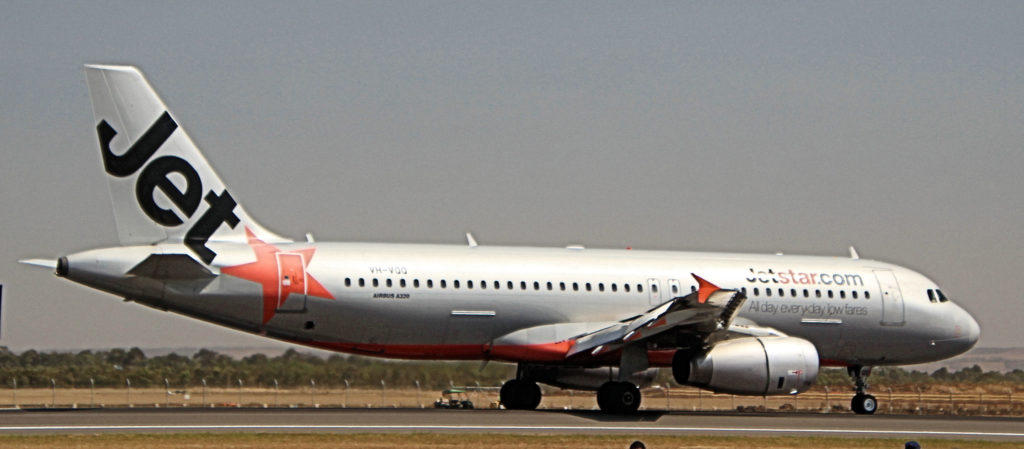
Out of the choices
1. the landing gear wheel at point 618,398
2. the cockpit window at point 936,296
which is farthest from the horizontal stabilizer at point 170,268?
the cockpit window at point 936,296

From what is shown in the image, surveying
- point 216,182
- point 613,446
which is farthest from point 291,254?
point 613,446

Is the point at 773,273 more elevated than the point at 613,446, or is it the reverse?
the point at 773,273

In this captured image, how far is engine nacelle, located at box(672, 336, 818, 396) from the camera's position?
27000mm

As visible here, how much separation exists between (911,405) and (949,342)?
10.7 meters

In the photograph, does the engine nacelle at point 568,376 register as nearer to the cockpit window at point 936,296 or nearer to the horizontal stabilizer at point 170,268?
the cockpit window at point 936,296

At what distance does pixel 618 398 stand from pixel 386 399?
37.8 ft

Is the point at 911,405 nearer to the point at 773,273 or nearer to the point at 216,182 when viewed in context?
the point at 773,273

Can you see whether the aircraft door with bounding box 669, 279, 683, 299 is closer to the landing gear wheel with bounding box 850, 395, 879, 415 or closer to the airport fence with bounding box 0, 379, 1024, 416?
the airport fence with bounding box 0, 379, 1024, 416

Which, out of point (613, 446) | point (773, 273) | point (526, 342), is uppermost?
point (773, 273)

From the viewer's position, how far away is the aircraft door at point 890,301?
32781 mm

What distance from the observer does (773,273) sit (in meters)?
32.1

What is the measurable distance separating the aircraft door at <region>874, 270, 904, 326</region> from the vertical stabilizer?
15.1 meters

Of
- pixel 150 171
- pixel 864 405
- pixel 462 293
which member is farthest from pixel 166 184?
pixel 864 405

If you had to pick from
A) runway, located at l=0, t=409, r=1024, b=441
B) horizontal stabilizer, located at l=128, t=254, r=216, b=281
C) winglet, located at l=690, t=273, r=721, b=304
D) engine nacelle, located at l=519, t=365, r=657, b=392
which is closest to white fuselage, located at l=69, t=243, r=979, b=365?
horizontal stabilizer, located at l=128, t=254, r=216, b=281
